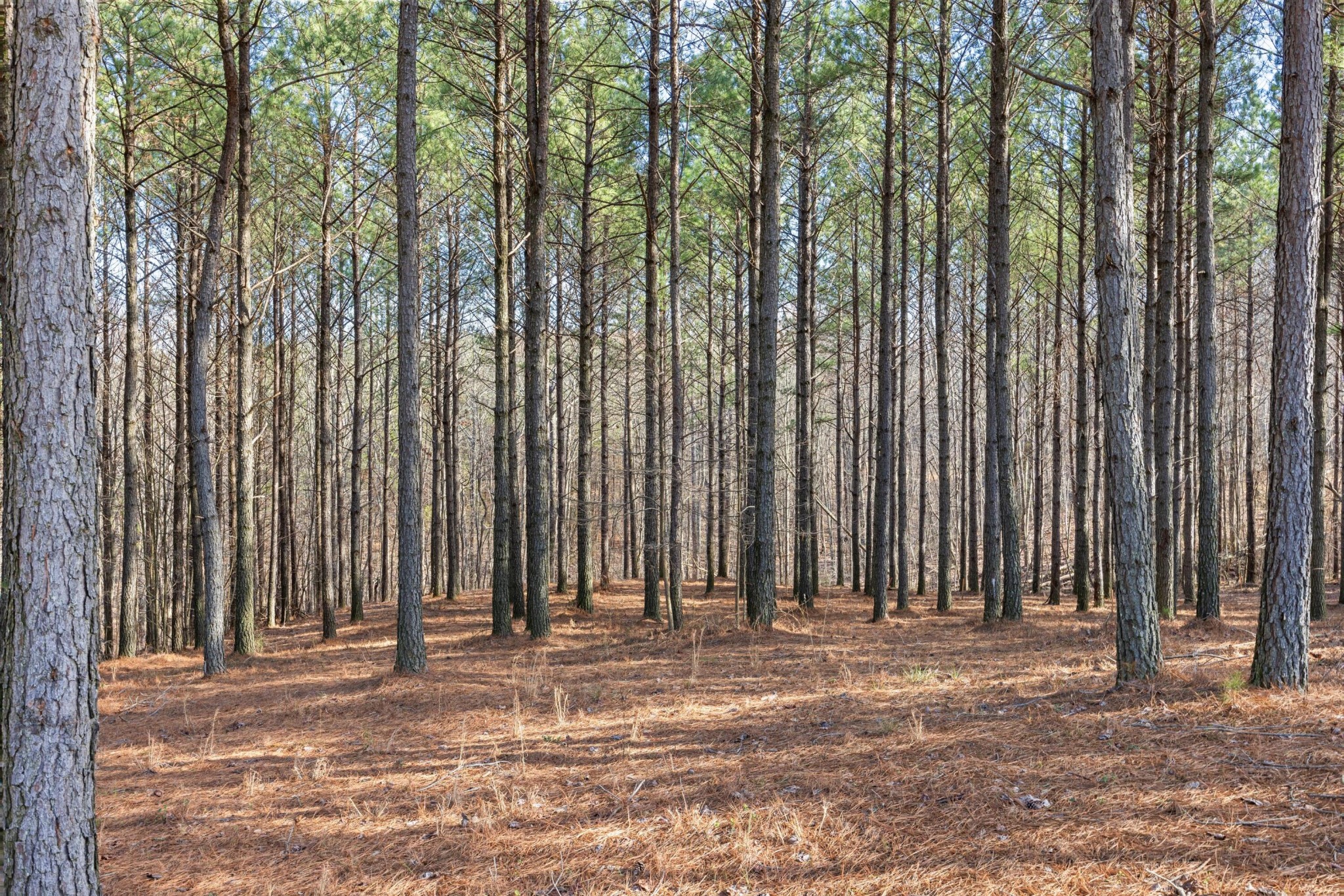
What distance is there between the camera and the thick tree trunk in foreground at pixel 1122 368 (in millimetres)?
5738

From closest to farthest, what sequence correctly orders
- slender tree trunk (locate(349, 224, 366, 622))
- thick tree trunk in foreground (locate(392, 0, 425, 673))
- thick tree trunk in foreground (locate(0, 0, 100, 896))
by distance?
1. thick tree trunk in foreground (locate(0, 0, 100, 896))
2. thick tree trunk in foreground (locate(392, 0, 425, 673))
3. slender tree trunk (locate(349, 224, 366, 622))

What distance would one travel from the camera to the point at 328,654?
11344 mm

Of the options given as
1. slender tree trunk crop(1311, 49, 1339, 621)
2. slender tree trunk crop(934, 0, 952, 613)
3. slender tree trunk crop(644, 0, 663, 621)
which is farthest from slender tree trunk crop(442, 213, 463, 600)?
slender tree trunk crop(1311, 49, 1339, 621)

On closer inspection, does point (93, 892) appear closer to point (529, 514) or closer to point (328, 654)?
point (529, 514)

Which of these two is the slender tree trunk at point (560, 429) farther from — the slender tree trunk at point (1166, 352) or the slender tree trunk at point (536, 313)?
the slender tree trunk at point (1166, 352)

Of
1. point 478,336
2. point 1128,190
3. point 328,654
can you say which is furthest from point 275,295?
point 1128,190

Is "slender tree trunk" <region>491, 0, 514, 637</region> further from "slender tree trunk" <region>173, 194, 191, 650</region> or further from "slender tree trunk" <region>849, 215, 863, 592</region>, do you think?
"slender tree trunk" <region>849, 215, 863, 592</region>

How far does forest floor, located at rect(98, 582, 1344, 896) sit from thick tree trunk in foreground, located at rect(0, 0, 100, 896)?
3.09ft

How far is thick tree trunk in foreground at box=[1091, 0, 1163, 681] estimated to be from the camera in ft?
18.8

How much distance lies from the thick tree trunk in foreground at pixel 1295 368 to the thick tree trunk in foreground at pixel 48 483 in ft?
23.1

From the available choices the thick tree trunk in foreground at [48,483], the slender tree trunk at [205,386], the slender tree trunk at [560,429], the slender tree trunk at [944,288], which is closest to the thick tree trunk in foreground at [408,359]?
the slender tree trunk at [205,386]

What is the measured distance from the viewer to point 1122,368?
573 centimetres

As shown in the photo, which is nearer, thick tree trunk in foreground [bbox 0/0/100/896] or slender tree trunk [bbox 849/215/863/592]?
thick tree trunk in foreground [bbox 0/0/100/896]

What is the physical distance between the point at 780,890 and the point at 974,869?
0.84 m
